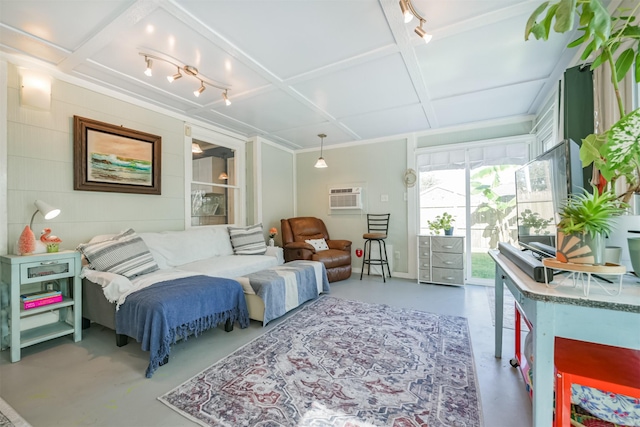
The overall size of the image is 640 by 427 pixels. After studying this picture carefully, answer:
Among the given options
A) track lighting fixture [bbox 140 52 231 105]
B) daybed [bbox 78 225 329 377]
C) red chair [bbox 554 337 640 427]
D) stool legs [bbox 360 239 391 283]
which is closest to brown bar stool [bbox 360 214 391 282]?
stool legs [bbox 360 239 391 283]

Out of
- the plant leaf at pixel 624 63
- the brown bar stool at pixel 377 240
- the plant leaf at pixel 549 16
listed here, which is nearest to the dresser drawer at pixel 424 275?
the brown bar stool at pixel 377 240

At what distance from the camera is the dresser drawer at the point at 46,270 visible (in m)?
2.01

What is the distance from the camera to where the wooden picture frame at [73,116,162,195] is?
2613 millimetres

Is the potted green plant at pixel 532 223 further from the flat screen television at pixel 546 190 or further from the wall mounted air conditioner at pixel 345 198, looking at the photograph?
the wall mounted air conditioner at pixel 345 198

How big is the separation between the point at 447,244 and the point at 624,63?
10.5 feet

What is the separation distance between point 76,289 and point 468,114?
16.0ft

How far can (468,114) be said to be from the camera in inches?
143

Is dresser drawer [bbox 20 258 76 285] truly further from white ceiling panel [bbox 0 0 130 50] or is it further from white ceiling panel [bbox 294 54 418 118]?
white ceiling panel [bbox 294 54 418 118]

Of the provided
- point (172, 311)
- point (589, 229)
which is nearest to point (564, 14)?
point (589, 229)

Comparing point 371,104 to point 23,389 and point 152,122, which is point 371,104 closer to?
point 152,122

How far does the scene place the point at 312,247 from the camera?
4145 mm

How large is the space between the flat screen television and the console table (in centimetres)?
48

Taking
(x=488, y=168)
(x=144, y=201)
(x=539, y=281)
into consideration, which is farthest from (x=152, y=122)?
(x=488, y=168)

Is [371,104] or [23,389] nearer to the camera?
[23,389]
